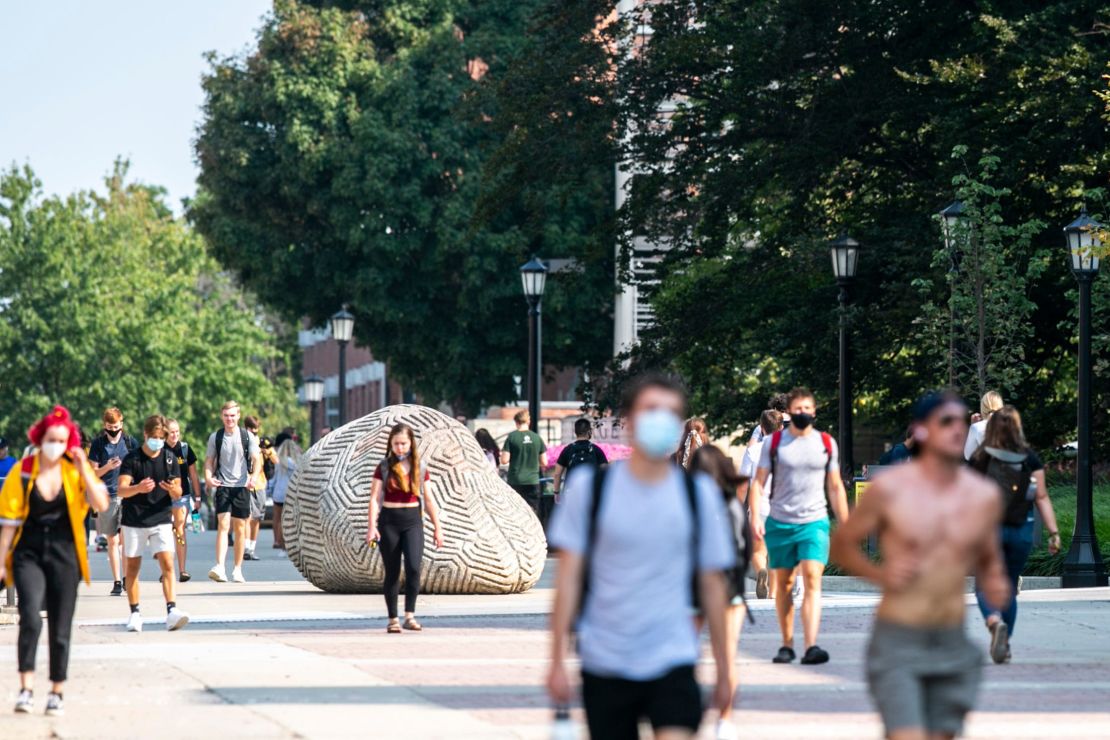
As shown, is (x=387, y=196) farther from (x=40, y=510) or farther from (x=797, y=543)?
(x=40, y=510)

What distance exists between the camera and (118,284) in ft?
241

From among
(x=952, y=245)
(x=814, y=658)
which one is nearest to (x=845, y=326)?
(x=952, y=245)

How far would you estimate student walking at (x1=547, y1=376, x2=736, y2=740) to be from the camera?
6.71 metres

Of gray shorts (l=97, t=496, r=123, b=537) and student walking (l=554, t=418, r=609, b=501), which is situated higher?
student walking (l=554, t=418, r=609, b=501)

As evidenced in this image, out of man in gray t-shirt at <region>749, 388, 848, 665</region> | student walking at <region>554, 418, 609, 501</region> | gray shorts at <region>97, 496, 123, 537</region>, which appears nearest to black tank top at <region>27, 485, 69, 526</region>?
man in gray t-shirt at <region>749, 388, 848, 665</region>

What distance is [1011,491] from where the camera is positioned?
46.5 ft

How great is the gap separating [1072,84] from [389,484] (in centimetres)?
1448

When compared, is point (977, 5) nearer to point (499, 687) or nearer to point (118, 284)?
point (499, 687)

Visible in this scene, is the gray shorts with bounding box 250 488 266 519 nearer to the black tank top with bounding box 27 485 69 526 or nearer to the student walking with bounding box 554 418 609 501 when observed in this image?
the student walking with bounding box 554 418 609 501

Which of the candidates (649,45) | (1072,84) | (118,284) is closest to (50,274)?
(118,284)

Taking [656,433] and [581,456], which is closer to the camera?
[656,433]

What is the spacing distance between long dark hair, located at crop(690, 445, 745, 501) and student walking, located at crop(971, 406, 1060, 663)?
10.5 ft

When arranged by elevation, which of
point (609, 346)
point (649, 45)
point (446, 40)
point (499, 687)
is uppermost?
point (446, 40)

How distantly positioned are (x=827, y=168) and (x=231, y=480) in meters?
12.2
